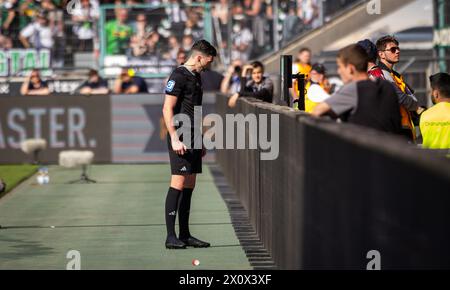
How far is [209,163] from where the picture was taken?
22875 millimetres

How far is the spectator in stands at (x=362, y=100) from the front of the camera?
7.30 metres

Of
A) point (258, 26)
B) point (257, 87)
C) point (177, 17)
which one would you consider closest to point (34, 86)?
point (177, 17)

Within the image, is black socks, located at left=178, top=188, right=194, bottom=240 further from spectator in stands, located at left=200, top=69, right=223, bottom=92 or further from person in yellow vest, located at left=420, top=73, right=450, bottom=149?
spectator in stands, located at left=200, top=69, right=223, bottom=92

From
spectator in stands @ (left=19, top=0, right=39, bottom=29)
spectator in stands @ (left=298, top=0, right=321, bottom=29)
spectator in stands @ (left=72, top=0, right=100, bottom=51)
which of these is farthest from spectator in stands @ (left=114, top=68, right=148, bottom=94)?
spectator in stands @ (left=19, top=0, right=39, bottom=29)

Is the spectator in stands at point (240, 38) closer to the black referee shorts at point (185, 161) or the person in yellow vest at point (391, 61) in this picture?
the black referee shorts at point (185, 161)

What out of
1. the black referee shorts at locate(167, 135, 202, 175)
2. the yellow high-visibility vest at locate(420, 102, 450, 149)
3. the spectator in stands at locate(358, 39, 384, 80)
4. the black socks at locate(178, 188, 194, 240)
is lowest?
the black socks at locate(178, 188, 194, 240)

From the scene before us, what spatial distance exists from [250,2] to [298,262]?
19.5 meters

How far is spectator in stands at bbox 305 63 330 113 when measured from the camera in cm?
1377

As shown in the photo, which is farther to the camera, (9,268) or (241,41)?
(241,41)

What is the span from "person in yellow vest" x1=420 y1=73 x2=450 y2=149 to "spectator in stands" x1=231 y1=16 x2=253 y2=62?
15749mm

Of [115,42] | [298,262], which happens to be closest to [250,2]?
[115,42]

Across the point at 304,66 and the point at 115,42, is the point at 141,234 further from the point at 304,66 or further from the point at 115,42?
the point at 115,42

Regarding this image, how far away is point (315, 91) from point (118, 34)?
13.0 m

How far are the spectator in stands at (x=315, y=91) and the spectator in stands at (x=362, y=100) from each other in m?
5.93
